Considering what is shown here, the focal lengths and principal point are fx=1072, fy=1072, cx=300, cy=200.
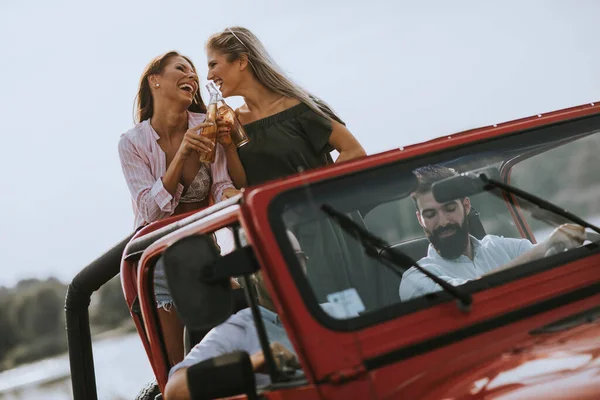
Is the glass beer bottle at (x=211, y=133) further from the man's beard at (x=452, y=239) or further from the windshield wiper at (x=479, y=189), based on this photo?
the windshield wiper at (x=479, y=189)

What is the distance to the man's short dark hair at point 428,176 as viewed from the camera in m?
3.56

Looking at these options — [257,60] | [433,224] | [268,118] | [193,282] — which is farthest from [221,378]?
[257,60]

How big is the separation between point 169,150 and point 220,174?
0.40 m

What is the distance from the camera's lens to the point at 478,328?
3.30 m

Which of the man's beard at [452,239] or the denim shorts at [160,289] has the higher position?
the denim shorts at [160,289]

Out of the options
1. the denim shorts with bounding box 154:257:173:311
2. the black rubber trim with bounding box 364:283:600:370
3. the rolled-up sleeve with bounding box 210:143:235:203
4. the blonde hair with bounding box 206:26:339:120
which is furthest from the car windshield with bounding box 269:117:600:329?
the blonde hair with bounding box 206:26:339:120

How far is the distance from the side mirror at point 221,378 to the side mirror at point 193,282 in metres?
0.13

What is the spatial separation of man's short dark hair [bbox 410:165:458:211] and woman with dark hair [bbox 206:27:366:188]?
70.6 inches

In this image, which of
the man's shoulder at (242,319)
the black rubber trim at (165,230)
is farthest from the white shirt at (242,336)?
the black rubber trim at (165,230)

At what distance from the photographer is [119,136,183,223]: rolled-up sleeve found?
534 cm

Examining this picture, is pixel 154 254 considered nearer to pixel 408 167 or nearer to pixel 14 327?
pixel 408 167

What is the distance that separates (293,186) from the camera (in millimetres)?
3357

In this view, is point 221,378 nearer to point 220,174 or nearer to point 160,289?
point 160,289

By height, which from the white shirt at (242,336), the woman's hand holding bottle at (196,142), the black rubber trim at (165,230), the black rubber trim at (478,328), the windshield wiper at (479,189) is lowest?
the black rubber trim at (478,328)
